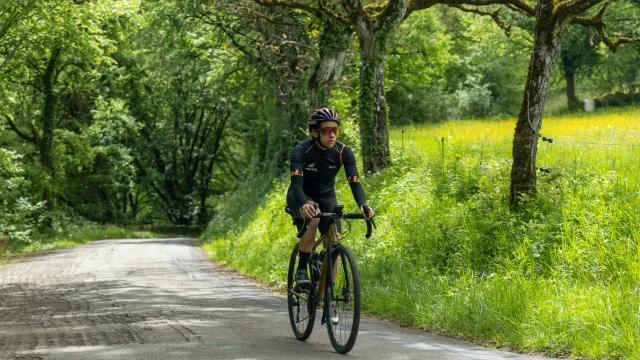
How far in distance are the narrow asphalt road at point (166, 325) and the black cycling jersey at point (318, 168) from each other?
152 centimetres

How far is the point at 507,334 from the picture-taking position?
27.0ft

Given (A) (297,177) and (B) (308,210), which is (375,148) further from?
(B) (308,210)

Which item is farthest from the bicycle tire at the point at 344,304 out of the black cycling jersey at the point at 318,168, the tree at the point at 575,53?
the tree at the point at 575,53

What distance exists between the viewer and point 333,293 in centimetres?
773

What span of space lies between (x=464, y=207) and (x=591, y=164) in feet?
7.01

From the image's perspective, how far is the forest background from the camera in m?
9.96

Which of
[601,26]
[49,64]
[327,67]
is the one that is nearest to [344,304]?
[601,26]

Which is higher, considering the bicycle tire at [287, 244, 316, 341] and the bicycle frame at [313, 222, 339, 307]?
the bicycle frame at [313, 222, 339, 307]

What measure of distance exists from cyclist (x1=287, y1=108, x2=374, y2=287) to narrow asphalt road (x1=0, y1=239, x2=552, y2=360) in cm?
102

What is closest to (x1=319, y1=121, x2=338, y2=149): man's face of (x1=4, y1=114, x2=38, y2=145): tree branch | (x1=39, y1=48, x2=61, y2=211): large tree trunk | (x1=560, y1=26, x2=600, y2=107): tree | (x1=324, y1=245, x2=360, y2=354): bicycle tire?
(x1=324, y1=245, x2=360, y2=354): bicycle tire

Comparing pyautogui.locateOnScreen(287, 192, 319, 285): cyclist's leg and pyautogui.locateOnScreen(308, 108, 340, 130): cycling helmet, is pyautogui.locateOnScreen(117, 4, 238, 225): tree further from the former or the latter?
pyautogui.locateOnScreen(308, 108, 340, 130): cycling helmet

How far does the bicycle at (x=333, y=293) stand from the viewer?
735cm

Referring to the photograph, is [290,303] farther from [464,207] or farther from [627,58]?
[627,58]

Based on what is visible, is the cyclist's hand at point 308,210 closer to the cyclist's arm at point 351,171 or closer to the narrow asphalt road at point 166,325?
the cyclist's arm at point 351,171
